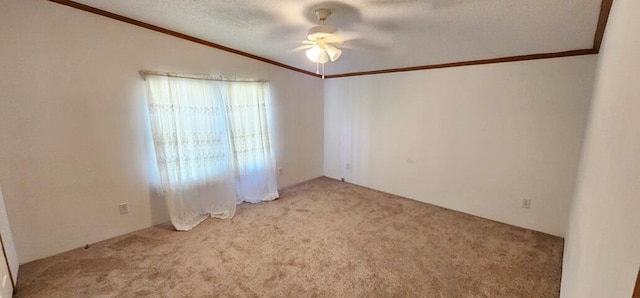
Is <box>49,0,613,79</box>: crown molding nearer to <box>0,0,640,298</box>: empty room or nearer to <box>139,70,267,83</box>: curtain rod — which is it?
<box>0,0,640,298</box>: empty room

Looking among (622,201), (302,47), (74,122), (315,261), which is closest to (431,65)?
(302,47)

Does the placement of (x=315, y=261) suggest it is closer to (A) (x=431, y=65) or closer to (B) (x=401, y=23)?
(B) (x=401, y=23)

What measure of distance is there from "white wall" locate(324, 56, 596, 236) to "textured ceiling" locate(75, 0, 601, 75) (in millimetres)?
341

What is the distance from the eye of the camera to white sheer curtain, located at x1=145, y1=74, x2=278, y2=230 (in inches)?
117

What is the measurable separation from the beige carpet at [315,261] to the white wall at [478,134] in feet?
1.20

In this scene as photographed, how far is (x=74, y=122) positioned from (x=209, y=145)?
4.22ft

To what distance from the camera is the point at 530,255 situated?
2.48m

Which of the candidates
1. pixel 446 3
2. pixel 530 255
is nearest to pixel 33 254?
pixel 446 3

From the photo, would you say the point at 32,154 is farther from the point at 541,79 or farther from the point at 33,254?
the point at 541,79

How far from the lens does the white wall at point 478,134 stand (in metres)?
2.69

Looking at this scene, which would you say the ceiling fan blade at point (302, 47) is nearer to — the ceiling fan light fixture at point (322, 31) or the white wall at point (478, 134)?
the ceiling fan light fixture at point (322, 31)

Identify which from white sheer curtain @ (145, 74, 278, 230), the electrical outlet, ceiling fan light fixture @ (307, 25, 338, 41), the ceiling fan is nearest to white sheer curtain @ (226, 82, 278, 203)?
white sheer curtain @ (145, 74, 278, 230)

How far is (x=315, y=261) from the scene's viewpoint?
2420 millimetres

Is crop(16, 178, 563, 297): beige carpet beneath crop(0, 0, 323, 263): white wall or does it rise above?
beneath
